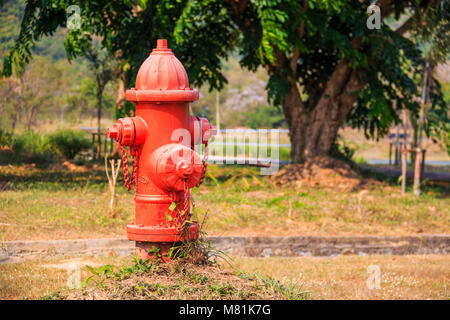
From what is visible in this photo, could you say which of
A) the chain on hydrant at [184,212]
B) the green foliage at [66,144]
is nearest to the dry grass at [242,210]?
the chain on hydrant at [184,212]

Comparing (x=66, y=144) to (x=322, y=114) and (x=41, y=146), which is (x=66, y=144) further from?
(x=322, y=114)

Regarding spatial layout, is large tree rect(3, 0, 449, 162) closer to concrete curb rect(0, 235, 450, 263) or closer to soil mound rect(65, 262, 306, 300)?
concrete curb rect(0, 235, 450, 263)

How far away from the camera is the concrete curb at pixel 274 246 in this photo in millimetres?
8445

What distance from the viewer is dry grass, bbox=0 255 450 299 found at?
4.80 m

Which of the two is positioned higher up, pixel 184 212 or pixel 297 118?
pixel 297 118

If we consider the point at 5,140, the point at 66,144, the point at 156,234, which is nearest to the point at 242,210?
the point at 156,234

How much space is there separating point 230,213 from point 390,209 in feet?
9.19

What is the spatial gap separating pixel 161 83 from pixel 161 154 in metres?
0.51

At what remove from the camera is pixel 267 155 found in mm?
25016

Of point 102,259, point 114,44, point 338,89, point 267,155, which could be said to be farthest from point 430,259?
point 267,155

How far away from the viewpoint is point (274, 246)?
30.7 ft

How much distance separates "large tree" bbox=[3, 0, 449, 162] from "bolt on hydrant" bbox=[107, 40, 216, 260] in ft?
28.3

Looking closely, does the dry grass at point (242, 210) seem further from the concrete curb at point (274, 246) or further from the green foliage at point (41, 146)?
the green foliage at point (41, 146)

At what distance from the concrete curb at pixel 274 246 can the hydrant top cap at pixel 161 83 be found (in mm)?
3981
